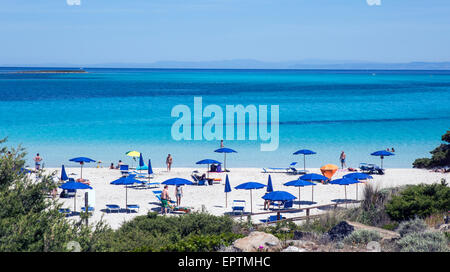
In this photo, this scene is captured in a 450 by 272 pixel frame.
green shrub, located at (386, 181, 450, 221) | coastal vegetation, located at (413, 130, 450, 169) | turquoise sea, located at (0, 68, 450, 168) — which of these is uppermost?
turquoise sea, located at (0, 68, 450, 168)

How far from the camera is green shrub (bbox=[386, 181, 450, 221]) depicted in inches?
502

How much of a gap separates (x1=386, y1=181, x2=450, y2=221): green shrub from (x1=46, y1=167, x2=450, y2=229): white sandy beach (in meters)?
2.99

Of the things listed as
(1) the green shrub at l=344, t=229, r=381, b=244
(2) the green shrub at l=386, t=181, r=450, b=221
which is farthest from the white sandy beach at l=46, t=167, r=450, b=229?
(1) the green shrub at l=344, t=229, r=381, b=244

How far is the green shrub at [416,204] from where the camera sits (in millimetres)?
12758

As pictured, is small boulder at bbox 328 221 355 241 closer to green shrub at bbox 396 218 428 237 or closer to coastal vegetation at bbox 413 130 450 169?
green shrub at bbox 396 218 428 237

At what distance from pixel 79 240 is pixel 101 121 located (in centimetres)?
4795

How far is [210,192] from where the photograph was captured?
889 inches

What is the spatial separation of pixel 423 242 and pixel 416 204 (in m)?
3.70

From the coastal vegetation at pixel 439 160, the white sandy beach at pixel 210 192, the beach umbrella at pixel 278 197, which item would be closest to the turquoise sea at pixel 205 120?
the coastal vegetation at pixel 439 160

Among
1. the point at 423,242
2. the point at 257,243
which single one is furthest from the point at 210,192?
the point at 423,242

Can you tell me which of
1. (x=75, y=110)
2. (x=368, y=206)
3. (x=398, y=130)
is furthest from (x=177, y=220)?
(x=75, y=110)

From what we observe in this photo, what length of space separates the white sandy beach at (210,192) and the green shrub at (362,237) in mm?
6528

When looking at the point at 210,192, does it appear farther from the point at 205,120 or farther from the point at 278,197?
the point at 205,120
